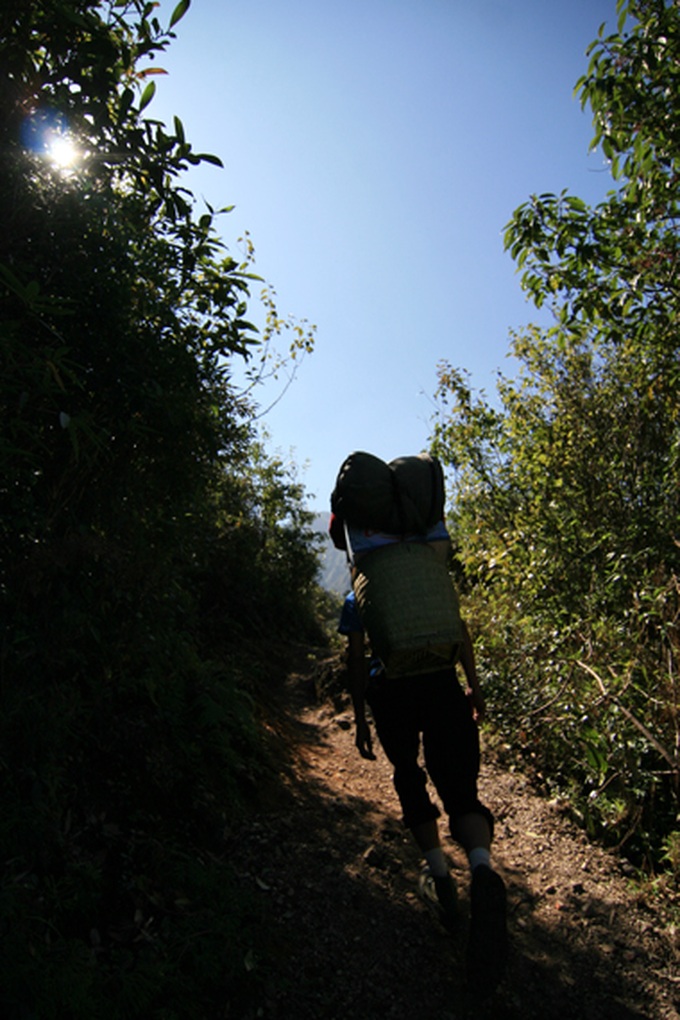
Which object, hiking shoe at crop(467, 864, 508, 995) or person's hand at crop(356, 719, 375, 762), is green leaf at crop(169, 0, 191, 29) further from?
hiking shoe at crop(467, 864, 508, 995)

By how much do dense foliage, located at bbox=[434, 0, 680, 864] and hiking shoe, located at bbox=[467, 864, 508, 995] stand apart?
96 cm

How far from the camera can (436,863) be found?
2828mm

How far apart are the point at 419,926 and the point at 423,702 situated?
1081mm

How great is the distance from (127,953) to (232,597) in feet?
25.6

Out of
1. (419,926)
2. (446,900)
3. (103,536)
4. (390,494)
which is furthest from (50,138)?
(419,926)

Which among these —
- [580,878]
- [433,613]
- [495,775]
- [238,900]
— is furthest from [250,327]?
[495,775]

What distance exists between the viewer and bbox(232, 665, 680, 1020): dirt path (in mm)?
2422

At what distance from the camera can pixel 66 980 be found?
1878 millimetres

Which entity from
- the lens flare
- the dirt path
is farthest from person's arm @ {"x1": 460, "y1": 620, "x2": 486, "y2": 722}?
the lens flare

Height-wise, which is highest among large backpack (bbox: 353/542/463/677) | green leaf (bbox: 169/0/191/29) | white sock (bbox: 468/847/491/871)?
green leaf (bbox: 169/0/191/29)

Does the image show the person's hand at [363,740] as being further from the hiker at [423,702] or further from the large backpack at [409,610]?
the large backpack at [409,610]

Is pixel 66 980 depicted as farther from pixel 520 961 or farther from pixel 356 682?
pixel 520 961

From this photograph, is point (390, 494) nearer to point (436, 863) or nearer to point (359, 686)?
point (359, 686)

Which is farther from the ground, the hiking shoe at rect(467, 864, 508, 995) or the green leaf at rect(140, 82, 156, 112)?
the green leaf at rect(140, 82, 156, 112)
